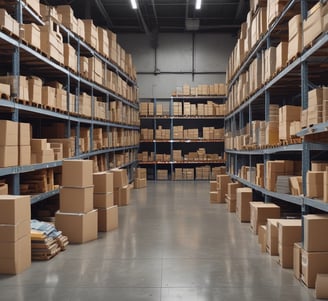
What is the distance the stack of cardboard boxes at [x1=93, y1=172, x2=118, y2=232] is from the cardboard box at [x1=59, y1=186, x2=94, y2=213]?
0.75 m

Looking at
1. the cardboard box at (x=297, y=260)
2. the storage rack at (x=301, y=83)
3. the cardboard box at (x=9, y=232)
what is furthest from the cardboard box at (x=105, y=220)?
the cardboard box at (x=297, y=260)

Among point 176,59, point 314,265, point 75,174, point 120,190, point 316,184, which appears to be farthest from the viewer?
point 176,59

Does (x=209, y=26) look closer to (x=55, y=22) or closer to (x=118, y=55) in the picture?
(x=118, y=55)

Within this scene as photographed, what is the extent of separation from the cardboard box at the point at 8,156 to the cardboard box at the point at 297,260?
3941 mm

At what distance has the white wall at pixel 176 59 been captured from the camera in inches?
744

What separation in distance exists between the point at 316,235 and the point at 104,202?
13.0 ft

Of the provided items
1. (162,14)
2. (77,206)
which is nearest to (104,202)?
(77,206)

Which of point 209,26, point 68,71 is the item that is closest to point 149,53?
point 209,26

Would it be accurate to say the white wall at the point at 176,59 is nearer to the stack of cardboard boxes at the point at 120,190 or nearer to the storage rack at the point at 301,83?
the storage rack at the point at 301,83

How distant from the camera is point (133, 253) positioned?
18.8ft

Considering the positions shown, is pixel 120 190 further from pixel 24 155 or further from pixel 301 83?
pixel 301 83

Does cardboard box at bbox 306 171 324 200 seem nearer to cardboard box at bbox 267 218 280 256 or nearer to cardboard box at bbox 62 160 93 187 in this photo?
cardboard box at bbox 267 218 280 256

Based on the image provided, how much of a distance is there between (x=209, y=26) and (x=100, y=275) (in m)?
15.4

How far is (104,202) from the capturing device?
23.6 feet
